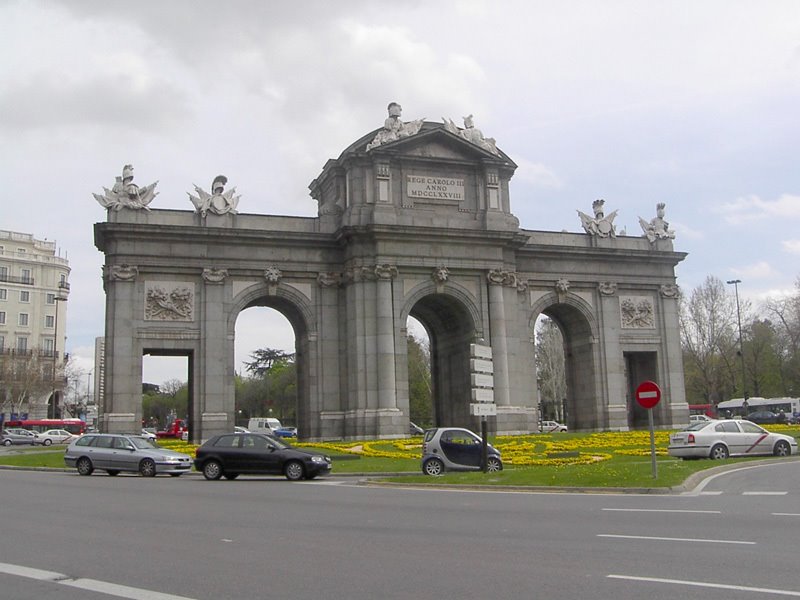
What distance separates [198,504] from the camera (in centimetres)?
1833

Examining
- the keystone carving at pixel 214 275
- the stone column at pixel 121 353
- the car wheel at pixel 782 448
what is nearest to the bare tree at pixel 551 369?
the keystone carving at pixel 214 275

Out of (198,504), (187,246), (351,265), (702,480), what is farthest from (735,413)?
(198,504)

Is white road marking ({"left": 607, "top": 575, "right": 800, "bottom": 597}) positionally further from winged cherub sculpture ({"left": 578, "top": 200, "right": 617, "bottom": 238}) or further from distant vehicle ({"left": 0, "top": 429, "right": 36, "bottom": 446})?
distant vehicle ({"left": 0, "top": 429, "right": 36, "bottom": 446})

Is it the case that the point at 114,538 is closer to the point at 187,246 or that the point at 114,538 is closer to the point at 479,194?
the point at 187,246

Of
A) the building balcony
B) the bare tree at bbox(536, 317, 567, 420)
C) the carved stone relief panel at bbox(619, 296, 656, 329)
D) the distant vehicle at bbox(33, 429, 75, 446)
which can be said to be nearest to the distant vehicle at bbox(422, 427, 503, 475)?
the carved stone relief panel at bbox(619, 296, 656, 329)

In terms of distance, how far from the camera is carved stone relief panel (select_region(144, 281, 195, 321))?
44969mm

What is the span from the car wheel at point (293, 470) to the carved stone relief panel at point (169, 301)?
20.1m

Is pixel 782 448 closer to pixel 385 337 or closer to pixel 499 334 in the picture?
pixel 499 334

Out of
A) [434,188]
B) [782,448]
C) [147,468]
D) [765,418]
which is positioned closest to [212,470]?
[147,468]

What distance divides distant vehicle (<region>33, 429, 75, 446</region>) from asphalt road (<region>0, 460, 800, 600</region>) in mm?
57442

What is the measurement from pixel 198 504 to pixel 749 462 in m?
18.7

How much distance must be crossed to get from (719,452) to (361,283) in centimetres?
2196

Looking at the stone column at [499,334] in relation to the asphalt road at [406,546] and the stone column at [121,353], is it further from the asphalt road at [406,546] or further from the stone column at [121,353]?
the asphalt road at [406,546]

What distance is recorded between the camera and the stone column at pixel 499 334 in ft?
153
